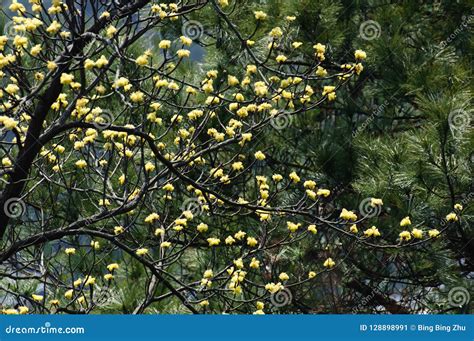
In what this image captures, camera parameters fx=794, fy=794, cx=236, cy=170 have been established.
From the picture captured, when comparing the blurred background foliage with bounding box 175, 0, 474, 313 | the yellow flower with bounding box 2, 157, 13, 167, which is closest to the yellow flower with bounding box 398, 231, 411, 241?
the blurred background foliage with bounding box 175, 0, 474, 313

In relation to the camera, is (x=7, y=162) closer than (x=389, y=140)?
Yes

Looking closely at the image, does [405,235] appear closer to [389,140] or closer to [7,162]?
[389,140]

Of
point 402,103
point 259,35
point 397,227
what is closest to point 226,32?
point 259,35

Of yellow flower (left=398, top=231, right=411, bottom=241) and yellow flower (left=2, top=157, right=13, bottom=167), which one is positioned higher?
yellow flower (left=2, top=157, right=13, bottom=167)

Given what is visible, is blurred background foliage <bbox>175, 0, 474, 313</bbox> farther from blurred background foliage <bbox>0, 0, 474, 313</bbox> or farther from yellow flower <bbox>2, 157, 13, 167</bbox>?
yellow flower <bbox>2, 157, 13, 167</bbox>

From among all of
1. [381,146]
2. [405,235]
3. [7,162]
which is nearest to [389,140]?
[381,146]

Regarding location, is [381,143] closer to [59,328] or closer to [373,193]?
[373,193]

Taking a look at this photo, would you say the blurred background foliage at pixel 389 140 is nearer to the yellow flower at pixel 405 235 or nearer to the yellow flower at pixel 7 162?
the yellow flower at pixel 405 235

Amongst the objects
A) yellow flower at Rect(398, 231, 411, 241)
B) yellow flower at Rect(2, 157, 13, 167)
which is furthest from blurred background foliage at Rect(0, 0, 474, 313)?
yellow flower at Rect(2, 157, 13, 167)

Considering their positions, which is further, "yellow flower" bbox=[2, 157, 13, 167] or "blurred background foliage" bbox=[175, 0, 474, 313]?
"blurred background foliage" bbox=[175, 0, 474, 313]

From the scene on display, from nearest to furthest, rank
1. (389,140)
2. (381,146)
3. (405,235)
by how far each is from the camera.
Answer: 1. (405,235)
2. (381,146)
3. (389,140)

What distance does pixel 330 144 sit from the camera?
421cm

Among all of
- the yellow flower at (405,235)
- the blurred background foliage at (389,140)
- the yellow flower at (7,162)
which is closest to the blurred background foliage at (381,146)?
the blurred background foliage at (389,140)

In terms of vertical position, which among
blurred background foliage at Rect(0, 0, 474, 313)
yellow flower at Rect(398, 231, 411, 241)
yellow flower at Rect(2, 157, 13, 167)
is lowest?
yellow flower at Rect(398, 231, 411, 241)
